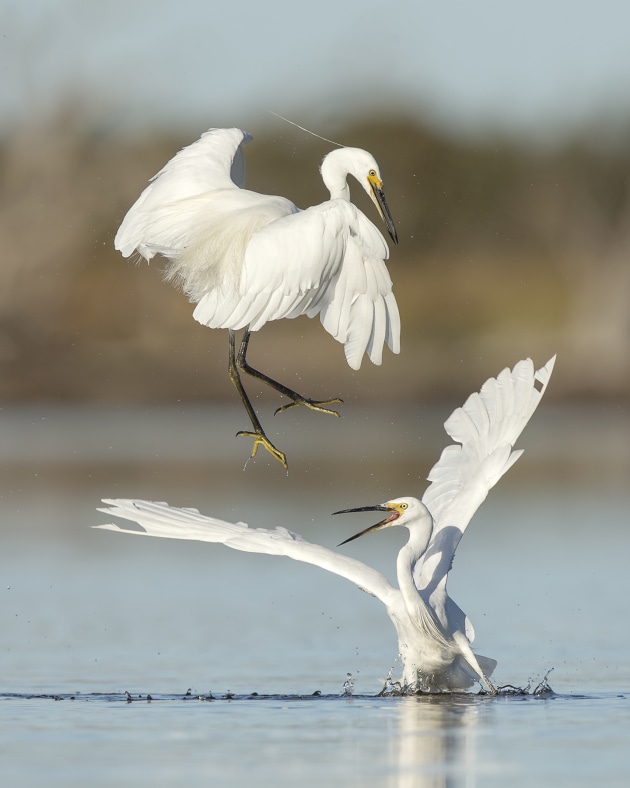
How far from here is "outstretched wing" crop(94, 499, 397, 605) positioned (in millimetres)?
9914

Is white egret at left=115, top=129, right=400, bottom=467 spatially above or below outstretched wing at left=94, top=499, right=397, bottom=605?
above

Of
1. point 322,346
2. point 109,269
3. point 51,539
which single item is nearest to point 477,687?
point 51,539

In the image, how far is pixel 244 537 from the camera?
1016 cm

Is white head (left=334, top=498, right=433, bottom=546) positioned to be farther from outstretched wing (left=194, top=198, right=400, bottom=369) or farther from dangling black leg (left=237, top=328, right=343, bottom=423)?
outstretched wing (left=194, top=198, right=400, bottom=369)

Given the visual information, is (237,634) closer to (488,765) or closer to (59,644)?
(59,644)

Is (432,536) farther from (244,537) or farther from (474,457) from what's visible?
(244,537)

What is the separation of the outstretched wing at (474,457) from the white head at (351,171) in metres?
1.18

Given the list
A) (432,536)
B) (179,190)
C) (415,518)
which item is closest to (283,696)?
(415,518)

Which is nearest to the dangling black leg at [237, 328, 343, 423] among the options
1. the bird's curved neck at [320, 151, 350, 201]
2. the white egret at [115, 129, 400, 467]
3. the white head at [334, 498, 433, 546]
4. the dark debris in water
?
the white egret at [115, 129, 400, 467]

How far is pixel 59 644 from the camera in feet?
36.8

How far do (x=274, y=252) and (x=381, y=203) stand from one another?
84 cm

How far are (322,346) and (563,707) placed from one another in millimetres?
20401

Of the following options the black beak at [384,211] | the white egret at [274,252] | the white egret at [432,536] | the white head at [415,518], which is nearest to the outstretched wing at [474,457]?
the white egret at [432,536]

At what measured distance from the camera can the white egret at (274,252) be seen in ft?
32.0
